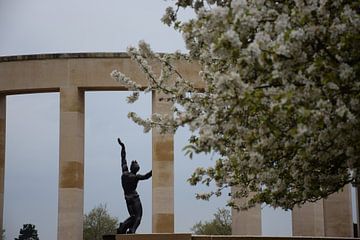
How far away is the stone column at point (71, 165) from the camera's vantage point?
26.4m

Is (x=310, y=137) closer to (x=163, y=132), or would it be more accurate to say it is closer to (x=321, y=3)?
(x=321, y=3)

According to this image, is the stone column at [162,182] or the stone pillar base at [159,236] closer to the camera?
the stone pillar base at [159,236]

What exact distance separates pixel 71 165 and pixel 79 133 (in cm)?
146

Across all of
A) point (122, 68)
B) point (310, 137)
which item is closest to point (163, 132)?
point (310, 137)

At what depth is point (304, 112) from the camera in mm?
6914

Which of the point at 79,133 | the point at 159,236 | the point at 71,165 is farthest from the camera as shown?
the point at 79,133

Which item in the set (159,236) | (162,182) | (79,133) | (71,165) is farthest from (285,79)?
(79,133)

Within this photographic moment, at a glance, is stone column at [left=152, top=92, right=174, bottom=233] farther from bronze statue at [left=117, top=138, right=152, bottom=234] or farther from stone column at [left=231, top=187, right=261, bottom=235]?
bronze statue at [left=117, top=138, right=152, bottom=234]

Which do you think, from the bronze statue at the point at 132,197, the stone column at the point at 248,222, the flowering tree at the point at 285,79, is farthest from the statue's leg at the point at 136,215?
the flowering tree at the point at 285,79

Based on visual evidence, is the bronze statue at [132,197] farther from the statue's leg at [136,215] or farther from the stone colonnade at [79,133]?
the stone colonnade at [79,133]

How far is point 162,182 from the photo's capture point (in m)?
26.6

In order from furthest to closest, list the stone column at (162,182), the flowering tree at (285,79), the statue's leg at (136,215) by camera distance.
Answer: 1. the stone column at (162,182)
2. the statue's leg at (136,215)
3. the flowering tree at (285,79)

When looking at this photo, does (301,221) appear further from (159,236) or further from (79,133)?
(159,236)

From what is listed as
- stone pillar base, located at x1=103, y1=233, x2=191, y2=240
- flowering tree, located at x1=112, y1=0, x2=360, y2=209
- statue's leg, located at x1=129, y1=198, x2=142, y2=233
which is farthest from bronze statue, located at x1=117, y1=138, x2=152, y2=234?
flowering tree, located at x1=112, y1=0, x2=360, y2=209
